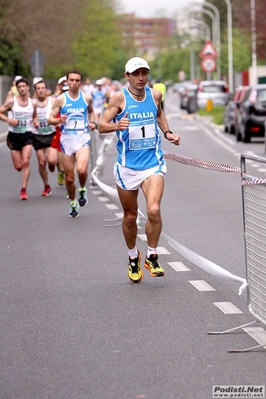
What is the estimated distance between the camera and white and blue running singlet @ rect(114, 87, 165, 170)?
9.38 meters

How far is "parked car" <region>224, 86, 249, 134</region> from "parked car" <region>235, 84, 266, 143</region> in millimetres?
1404

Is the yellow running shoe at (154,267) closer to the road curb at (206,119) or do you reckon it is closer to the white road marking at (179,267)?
the white road marking at (179,267)

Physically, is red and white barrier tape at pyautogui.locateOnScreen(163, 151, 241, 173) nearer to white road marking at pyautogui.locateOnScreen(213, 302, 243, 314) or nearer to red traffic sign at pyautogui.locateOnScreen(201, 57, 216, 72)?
white road marking at pyautogui.locateOnScreen(213, 302, 243, 314)

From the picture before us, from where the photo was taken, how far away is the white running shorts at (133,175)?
31.2 feet

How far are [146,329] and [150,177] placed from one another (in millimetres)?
2247

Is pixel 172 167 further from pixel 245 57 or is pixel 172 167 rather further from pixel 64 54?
pixel 245 57

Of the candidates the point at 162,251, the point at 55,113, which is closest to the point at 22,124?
the point at 55,113

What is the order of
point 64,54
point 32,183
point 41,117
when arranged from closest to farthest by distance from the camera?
point 41,117 < point 32,183 < point 64,54

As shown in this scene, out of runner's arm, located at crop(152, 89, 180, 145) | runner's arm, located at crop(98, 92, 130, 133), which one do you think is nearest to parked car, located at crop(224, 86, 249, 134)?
runner's arm, located at crop(152, 89, 180, 145)

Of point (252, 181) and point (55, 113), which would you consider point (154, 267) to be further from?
point (55, 113)

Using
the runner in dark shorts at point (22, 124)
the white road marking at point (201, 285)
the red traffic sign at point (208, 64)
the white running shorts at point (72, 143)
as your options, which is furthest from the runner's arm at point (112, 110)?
the red traffic sign at point (208, 64)

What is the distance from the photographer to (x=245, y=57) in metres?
81.8

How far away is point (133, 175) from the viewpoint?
375 inches

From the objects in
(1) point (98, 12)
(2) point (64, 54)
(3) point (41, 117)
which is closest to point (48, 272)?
(3) point (41, 117)
